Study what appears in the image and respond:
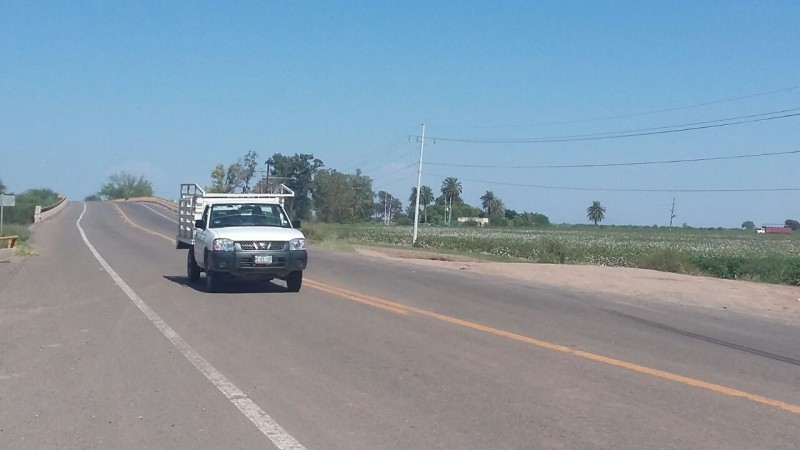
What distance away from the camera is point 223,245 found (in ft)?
57.2

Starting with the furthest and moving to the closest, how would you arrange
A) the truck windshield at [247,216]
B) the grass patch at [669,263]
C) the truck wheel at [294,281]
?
the grass patch at [669,263]
the truck windshield at [247,216]
the truck wheel at [294,281]

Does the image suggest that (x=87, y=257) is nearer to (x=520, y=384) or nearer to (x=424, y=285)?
(x=424, y=285)

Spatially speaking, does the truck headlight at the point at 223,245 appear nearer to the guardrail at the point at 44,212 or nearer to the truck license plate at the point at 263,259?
the truck license plate at the point at 263,259

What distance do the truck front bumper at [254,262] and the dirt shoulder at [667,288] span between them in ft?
24.1

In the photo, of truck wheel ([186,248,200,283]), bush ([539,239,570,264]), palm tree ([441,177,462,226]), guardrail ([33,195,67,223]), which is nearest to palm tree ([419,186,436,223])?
palm tree ([441,177,462,226])

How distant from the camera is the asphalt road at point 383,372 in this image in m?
7.27

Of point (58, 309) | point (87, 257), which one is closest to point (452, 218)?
point (87, 257)

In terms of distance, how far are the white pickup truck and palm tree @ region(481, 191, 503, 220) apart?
5883 inches

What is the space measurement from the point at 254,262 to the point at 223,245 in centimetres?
70

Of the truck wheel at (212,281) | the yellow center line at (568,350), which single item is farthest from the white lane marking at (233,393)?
the yellow center line at (568,350)

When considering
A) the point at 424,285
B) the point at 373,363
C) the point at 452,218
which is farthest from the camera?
the point at 452,218

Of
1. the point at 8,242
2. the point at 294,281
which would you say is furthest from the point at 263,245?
the point at 8,242

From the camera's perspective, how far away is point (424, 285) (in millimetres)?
21172

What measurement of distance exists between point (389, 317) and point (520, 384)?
5635 mm
